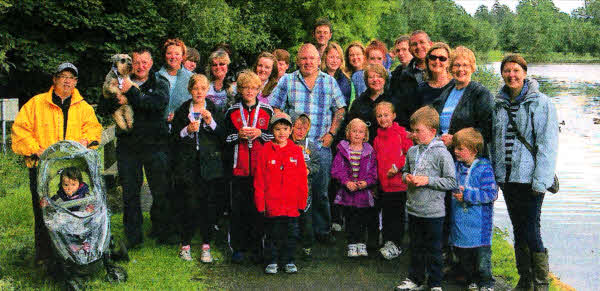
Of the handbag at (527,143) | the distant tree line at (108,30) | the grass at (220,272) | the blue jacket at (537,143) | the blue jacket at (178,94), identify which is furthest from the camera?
the distant tree line at (108,30)

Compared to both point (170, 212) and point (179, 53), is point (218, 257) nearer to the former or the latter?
point (170, 212)

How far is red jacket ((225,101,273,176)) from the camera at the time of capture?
664 centimetres

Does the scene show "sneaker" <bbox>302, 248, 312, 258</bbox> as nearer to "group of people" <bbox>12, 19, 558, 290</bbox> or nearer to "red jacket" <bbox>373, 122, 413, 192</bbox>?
"group of people" <bbox>12, 19, 558, 290</bbox>

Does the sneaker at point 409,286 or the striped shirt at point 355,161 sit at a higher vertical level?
the striped shirt at point 355,161

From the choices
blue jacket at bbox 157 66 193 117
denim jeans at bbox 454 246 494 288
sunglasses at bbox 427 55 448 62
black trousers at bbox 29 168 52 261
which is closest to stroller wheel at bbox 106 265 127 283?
black trousers at bbox 29 168 52 261

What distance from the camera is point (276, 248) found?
6.53 metres

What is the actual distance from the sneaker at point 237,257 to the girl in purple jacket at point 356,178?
1148 millimetres

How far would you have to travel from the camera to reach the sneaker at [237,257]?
6793 mm

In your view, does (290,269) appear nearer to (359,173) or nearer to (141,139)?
(359,173)

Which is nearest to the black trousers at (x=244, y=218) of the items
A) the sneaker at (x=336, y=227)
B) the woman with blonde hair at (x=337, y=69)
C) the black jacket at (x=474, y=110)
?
the sneaker at (x=336, y=227)

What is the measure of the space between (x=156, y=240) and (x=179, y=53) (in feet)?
7.10

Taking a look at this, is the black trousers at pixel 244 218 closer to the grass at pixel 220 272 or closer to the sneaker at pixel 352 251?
the grass at pixel 220 272

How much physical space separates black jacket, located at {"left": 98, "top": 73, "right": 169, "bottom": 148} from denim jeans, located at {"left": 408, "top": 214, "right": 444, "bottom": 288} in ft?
9.43

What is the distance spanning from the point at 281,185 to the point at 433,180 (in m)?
1.49
